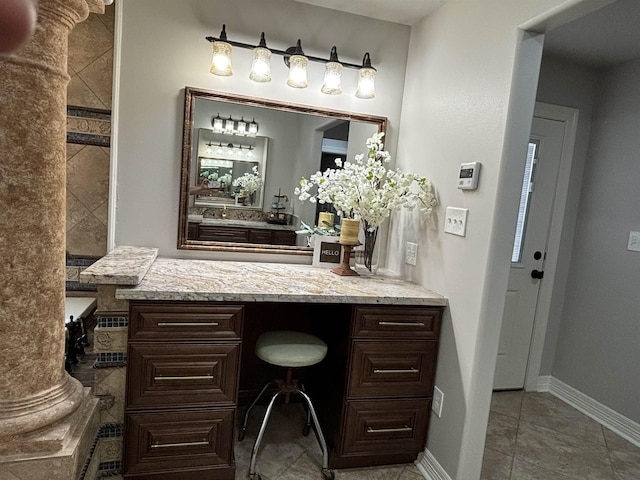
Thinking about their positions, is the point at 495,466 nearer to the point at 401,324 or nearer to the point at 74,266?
the point at 401,324

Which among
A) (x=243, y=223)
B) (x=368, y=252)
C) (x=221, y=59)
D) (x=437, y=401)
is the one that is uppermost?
(x=221, y=59)

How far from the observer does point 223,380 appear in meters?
1.76

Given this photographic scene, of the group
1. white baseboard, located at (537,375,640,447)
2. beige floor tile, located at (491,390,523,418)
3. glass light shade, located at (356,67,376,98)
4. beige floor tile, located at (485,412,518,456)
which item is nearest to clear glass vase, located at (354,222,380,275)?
glass light shade, located at (356,67,376,98)

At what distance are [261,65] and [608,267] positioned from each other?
267 centimetres

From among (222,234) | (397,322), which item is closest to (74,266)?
(222,234)

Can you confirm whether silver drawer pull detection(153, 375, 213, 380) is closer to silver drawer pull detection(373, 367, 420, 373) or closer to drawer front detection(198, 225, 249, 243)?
silver drawer pull detection(373, 367, 420, 373)

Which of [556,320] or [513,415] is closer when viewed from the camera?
[513,415]

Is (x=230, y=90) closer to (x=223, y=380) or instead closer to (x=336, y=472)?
(x=223, y=380)

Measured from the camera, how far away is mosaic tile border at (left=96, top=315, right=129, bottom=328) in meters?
1.65

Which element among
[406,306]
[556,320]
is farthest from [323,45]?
[556,320]

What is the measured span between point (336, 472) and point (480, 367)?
897 mm

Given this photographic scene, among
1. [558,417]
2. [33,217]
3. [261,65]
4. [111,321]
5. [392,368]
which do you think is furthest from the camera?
[558,417]

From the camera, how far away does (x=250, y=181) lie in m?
2.45

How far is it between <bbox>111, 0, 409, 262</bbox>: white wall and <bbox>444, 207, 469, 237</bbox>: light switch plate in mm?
1068
